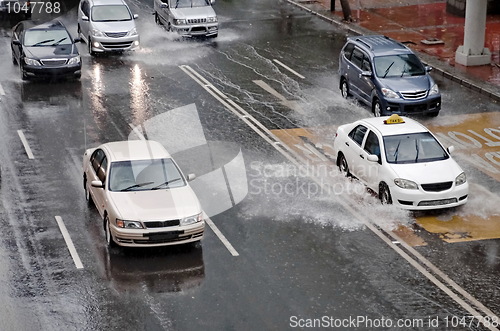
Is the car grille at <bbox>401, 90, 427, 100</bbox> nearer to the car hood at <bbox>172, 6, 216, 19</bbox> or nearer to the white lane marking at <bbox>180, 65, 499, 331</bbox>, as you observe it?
the white lane marking at <bbox>180, 65, 499, 331</bbox>

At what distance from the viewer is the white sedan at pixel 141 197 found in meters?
17.1

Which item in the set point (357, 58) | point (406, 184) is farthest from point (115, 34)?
point (406, 184)

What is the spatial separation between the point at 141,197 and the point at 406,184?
532 centimetres

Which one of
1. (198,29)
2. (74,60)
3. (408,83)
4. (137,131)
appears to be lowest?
(198,29)

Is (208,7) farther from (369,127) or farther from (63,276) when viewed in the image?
(63,276)

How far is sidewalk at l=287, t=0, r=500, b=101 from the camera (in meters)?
30.6

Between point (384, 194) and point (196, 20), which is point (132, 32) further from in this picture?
point (384, 194)

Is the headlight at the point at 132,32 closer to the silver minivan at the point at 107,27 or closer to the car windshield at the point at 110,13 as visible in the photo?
the silver minivan at the point at 107,27

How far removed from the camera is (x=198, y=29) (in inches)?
1414

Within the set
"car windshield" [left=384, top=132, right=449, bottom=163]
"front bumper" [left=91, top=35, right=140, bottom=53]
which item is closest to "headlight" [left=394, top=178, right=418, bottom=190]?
"car windshield" [left=384, top=132, right=449, bottom=163]

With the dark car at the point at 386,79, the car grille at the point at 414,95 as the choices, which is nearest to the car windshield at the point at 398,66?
the dark car at the point at 386,79

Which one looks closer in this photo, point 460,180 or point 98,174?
point 98,174

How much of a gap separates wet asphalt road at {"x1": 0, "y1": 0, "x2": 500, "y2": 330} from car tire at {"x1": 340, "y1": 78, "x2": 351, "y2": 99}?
0.42 meters

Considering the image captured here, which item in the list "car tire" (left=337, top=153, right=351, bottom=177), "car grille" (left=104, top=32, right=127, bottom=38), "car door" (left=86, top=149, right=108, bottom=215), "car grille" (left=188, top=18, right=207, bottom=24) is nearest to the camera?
"car door" (left=86, top=149, right=108, bottom=215)
